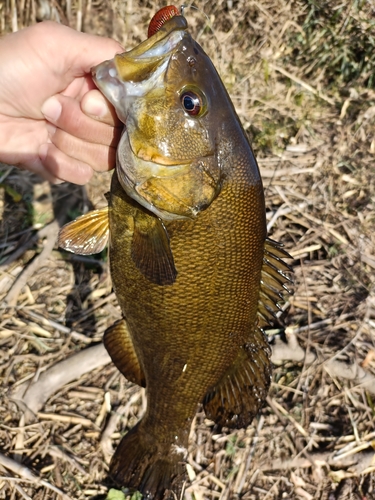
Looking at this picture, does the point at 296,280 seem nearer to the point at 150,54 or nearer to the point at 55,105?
the point at 55,105

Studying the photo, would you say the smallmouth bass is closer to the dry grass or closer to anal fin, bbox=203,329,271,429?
anal fin, bbox=203,329,271,429

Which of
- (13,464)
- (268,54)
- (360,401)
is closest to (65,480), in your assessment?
(13,464)

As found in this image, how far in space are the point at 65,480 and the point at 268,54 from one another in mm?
4097

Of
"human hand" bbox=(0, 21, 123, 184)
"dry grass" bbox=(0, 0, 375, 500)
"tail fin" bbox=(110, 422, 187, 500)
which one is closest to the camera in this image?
"human hand" bbox=(0, 21, 123, 184)

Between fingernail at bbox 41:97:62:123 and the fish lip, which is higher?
the fish lip

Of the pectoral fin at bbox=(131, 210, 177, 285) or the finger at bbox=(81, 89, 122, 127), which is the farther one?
the finger at bbox=(81, 89, 122, 127)

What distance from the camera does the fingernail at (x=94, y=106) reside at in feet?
6.05

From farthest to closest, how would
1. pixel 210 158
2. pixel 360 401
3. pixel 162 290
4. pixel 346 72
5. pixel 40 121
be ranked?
1. pixel 346 72
2. pixel 360 401
3. pixel 40 121
4. pixel 162 290
5. pixel 210 158

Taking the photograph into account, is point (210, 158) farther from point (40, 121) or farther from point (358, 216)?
point (358, 216)

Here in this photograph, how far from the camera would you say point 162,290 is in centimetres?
175

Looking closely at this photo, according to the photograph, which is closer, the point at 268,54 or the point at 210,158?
the point at 210,158

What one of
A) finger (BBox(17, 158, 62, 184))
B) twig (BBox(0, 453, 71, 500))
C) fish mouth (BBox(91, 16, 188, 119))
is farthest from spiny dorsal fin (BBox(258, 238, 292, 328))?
twig (BBox(0, 453, 71, 500))

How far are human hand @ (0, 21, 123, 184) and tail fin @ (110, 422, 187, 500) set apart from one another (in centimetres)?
134

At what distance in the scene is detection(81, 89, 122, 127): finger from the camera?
184 centimetres
